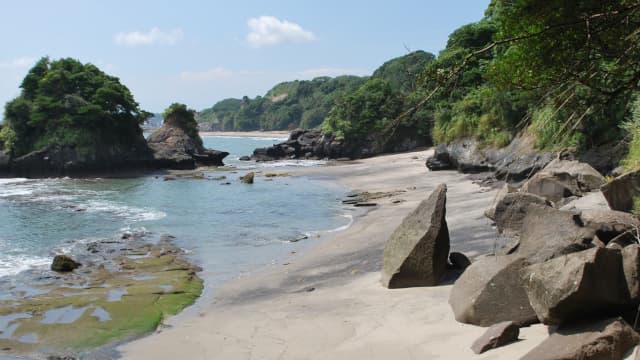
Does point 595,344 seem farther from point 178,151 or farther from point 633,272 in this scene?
point 178,151

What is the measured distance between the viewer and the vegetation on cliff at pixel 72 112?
53.0m

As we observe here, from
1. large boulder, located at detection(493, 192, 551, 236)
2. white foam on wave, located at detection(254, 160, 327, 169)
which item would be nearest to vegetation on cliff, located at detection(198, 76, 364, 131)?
white foam on wave, located at detection(254, 160, 327, 169)

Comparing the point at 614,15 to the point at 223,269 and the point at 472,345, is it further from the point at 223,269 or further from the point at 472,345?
the point at 223,269

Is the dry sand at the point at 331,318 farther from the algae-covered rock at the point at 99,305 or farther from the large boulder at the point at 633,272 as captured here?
the large boulder at the point at 633,272

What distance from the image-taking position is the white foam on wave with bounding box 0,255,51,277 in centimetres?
1678

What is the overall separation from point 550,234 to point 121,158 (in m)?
51.6

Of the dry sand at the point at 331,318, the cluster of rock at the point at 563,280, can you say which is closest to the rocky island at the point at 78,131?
the dry sand at the point at 331,318

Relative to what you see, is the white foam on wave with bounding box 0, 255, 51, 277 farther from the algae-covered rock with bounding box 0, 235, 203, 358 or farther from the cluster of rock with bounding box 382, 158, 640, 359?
the cluster of rock with bounding box 382, 158, 640, 359

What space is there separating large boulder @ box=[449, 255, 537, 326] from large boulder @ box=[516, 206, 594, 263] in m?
0.31

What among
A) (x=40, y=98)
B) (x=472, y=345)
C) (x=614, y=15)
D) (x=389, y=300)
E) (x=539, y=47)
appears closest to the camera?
(x=614, y=15)

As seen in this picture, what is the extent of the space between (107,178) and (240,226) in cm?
2915


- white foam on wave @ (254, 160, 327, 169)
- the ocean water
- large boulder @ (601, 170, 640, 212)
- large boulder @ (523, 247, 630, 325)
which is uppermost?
large boulder @ (601, 170, 640, 212)

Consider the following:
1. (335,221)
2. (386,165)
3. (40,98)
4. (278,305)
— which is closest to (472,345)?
(278,305)

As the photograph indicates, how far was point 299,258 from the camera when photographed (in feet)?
57.0
